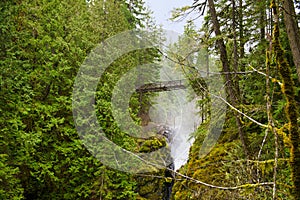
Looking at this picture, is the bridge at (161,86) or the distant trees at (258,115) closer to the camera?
the distant trees at (258,115)

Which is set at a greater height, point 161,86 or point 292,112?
point 161,86

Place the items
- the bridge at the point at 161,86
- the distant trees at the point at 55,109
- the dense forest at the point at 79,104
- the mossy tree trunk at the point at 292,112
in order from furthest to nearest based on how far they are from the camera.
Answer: the bridge at the point at 161,86
the distant trees at the point at 55,109
the dense forest at the point at 79,104
the mossy tree trunk at the point at 292,112

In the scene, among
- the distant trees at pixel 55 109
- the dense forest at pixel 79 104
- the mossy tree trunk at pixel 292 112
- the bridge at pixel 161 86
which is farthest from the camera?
the bridge at pixel 161 86

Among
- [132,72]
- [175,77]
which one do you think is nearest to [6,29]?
[132,72]

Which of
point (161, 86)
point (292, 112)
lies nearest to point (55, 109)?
point (292, 112)

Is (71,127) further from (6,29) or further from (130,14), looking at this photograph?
(130,14)

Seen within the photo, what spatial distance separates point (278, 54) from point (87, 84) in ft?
36.2

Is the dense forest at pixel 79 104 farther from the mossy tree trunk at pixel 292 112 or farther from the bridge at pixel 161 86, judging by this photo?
the mossy tree trunk at pixel 292 112

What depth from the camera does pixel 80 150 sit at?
11.1 metres

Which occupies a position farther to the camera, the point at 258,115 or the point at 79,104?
the point at 79,104

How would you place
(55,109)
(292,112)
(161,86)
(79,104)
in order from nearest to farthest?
(292,112), (55,109), (79,104), (161,86)

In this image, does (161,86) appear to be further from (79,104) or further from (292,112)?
(292,112)

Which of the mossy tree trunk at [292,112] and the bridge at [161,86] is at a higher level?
the bridge at [161,86]

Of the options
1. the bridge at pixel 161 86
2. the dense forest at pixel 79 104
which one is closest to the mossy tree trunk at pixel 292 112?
the dense forest at pixel 79 104
